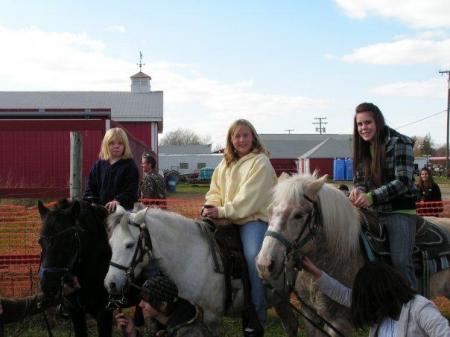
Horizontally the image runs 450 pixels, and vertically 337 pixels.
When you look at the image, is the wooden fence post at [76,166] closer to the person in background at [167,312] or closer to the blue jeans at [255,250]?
the blue jeans at [255,250]

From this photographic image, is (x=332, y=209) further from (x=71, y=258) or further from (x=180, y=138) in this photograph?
(x=180, y=138)

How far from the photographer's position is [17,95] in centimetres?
3991

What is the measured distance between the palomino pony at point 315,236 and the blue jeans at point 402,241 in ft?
0.90

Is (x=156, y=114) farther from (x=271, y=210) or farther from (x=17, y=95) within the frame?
(x=271, y=210)

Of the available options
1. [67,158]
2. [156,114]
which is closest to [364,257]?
[67,158]

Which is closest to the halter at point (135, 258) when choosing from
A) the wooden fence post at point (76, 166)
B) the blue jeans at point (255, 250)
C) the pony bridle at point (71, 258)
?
the pony bridle at point (71, 258)

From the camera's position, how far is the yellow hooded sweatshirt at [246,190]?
443 centimetres

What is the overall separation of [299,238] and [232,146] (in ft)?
4.31

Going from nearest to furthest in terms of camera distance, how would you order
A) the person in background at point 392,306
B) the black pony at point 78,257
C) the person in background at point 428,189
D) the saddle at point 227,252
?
the person in background at point 392,306, the black pony at point 78,257, the saddle at point 227,252, the person in background at point 428,189

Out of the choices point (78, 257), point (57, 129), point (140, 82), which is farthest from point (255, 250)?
point (140, 82)

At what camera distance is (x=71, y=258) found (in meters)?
4.39

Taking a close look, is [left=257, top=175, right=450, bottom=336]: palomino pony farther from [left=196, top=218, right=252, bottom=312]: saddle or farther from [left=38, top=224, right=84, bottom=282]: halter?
[left=38, top=224, right=84, bottom=282]: halter

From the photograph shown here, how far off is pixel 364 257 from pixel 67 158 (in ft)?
55.8

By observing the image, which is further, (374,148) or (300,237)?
(374,148)
